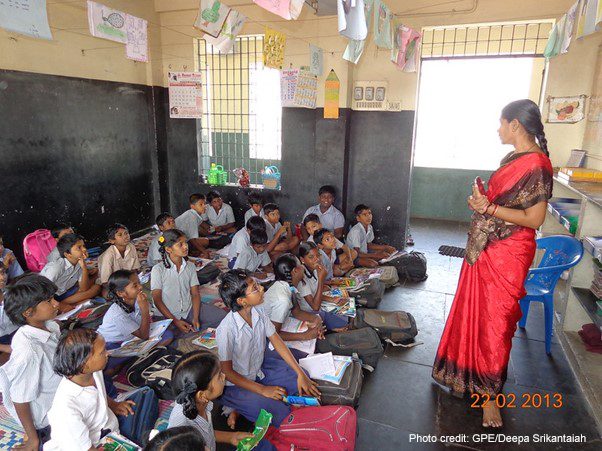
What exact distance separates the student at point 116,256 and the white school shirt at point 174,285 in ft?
2.72

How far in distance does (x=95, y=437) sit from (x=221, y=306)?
2049mm

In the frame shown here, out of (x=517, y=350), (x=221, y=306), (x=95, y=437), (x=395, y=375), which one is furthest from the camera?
(x=221, y=306)

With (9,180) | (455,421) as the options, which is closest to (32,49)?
(9,180)

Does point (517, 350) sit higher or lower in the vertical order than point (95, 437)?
lower

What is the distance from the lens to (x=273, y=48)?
488 cm

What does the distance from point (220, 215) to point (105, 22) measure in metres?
2.91

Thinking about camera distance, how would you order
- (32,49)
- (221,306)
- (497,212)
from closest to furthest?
(497,212), (221,306), (32,49)

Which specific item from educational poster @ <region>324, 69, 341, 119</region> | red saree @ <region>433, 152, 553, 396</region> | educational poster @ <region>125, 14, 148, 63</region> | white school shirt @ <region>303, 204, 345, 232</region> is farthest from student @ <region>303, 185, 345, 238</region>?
red saree @ <region>433, 152, 553, 396</region>

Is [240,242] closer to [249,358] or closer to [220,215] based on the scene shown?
[220,215]

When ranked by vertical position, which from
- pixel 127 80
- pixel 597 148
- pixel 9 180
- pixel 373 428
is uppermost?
pixel 127 80

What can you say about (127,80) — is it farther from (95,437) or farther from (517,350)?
(517,350)

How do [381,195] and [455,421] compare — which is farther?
[381,195]

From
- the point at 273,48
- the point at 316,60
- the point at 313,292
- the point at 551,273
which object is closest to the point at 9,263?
the point at 313,292

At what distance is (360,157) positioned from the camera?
6.25 metres
